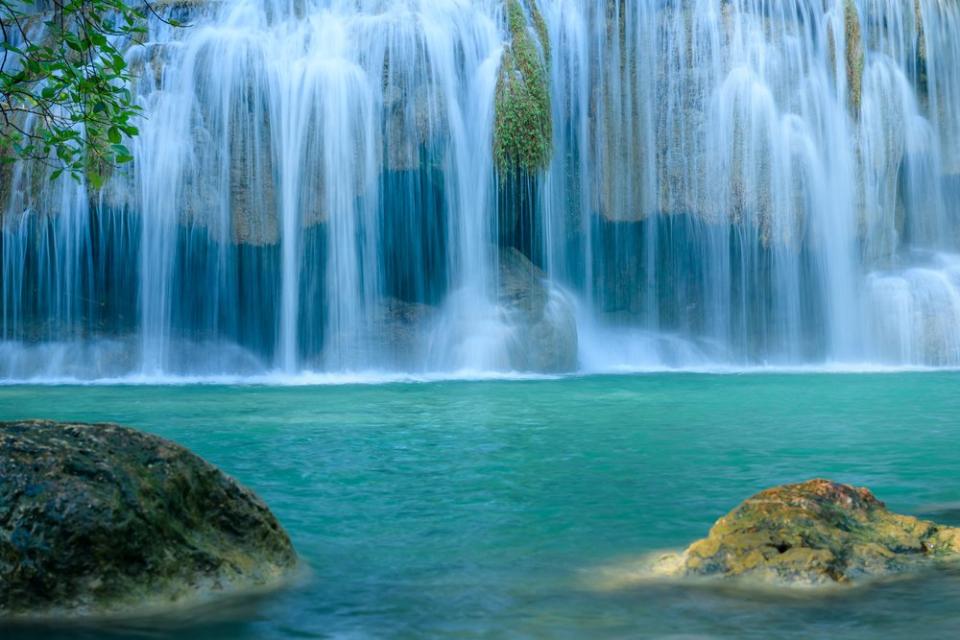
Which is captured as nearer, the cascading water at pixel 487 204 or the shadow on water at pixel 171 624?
the shadow on water at pixel 171 624

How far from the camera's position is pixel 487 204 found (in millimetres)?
21781

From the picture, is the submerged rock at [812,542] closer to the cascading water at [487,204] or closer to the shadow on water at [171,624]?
the shadow on water at [171,624]

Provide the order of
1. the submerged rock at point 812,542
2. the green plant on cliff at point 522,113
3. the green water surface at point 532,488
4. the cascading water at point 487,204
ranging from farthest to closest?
the cascading water at point 487,204, the green plant on cliff at point 522,113, the submerged rock at point 812,542, the green water surface at point 532,488

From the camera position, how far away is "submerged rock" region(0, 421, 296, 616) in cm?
407

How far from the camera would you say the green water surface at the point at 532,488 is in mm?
4203

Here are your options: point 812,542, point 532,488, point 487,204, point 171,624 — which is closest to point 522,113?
point 487,204

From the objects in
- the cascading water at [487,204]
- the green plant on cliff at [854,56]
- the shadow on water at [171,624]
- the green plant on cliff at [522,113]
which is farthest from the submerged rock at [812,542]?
the green plant on cliff at [854,56]

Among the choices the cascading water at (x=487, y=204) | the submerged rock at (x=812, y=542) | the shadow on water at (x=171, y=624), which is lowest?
the shadow on water at (x=171, y=624)

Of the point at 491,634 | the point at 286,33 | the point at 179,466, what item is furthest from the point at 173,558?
the point at 286,33

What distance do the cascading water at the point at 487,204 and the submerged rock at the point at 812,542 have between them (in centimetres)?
1532

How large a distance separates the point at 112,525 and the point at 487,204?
1798 cm

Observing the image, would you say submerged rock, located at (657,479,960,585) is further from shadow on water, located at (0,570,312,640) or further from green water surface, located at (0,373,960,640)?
shadow on water, located at (0,570,312,640)

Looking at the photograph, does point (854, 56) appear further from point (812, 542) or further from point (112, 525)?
point (112, 525)

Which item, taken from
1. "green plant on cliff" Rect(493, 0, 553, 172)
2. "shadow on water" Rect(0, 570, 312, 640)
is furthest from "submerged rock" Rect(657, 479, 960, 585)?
"green plant on cliff" Rect(493, 0, 553, 172)
